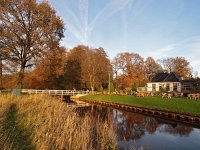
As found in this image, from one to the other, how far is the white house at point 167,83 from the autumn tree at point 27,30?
947 inches

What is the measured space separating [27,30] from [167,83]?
30.3 metres

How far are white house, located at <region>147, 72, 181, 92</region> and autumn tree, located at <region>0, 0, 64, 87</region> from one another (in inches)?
947

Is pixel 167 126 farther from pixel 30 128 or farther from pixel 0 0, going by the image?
pixel 0 0

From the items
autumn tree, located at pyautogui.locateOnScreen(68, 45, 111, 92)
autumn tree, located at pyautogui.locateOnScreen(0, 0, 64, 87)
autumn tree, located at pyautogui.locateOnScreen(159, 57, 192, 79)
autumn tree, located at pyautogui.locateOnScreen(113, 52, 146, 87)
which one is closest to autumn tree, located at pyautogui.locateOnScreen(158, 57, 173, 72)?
autumn tree, located at pyautogui.locateOnScreen(159, 57, 192, 79)

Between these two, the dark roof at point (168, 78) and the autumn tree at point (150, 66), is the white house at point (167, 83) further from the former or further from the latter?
the autumn tree at point (150, 66)

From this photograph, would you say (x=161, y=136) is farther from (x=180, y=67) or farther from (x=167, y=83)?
(x=180, y=67)

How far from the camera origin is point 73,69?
4716 centimetres

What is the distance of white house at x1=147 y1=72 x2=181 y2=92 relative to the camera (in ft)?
136

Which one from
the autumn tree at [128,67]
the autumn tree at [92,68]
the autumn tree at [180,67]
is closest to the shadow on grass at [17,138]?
the autumn tree at [92,68]

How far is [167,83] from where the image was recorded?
142ft

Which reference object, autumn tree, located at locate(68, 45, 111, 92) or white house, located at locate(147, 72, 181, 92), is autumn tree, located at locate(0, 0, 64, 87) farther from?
white house, located at locate(147, 72, 181, 92)

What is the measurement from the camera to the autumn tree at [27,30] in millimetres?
22062

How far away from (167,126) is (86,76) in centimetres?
3259

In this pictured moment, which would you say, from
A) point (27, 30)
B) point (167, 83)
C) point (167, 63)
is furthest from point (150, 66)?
A: point (27, 30)
